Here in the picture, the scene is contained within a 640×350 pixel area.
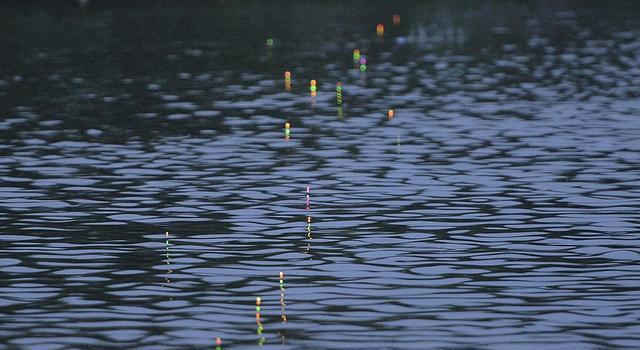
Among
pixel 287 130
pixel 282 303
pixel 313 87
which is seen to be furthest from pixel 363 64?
pixel 282 303

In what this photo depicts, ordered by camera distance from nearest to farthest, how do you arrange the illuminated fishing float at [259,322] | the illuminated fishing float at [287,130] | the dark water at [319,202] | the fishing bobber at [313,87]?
the illuminated fishing float at [259,322], the dark water at [319,202], the illuminated fishing float at [287,130], the fishing bobber at [313,87]

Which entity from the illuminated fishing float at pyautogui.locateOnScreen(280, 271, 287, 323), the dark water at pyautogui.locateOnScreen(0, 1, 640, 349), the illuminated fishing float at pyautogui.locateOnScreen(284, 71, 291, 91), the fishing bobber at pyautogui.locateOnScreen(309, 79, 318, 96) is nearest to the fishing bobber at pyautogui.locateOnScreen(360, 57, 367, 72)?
the dark water at pyautogui.locateOnScreen(0, 1, 640, 349)

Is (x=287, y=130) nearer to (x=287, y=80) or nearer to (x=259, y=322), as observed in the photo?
(x=287, y=80)

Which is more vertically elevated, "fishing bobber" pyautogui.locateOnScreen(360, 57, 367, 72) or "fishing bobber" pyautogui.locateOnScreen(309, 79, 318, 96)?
"fishing bobber" pyautogui.locateOnScreen(309, 79, 318, 96)

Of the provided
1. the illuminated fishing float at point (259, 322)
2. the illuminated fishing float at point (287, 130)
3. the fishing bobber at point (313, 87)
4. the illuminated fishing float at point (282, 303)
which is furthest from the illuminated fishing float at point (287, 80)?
the illuminated fishing float at point (259, 322)

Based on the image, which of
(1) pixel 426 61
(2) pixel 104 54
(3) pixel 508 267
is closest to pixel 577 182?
(3) pixel 508 267

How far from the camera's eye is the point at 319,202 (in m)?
29.7

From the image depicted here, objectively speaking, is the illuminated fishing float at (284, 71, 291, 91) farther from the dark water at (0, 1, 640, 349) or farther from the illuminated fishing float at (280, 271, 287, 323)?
the illuminated fishing float at (280, 271, 287, 323)

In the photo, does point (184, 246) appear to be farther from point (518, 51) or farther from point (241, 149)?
point (518, 51)

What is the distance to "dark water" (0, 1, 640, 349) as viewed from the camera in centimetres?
2014

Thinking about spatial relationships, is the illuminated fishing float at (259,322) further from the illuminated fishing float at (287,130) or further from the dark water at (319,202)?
the illuminated fishing float at (287,130)

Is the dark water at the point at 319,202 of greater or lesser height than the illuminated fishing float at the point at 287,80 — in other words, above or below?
above

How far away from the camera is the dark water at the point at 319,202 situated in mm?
20141

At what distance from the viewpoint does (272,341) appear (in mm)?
18859
